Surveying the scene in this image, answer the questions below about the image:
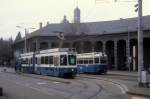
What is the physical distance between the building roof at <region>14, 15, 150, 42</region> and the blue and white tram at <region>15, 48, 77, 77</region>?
135ft

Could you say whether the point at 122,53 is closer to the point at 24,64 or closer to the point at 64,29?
the point at 64,29

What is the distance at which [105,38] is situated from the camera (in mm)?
103375

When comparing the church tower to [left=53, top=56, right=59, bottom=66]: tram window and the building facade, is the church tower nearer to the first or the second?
the building facade

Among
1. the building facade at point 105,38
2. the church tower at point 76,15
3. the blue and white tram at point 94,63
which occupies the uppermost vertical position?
the church tower at point 76,15

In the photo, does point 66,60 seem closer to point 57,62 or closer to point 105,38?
point 57,62

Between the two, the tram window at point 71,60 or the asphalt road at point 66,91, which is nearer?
the asphalt road at point 66,91

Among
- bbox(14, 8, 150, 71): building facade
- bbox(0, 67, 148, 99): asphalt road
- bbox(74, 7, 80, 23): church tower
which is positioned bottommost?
bbox(0, 67, 148, 99): asphalt road

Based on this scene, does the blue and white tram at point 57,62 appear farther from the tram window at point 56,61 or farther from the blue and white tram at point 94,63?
the blue and white tram at point 94,63

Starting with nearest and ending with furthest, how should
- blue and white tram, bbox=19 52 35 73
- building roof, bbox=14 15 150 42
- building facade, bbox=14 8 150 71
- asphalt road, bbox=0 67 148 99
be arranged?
asphalt road, bbox=0 67 148 99 < blue and white tram, bbox=19 52 35 73 < building facade, bbox=14 8 150 71 < building roof, bbox=14 15 150 42

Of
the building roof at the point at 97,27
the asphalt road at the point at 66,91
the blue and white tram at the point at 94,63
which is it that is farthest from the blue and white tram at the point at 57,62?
the building roof at the point at 97,27

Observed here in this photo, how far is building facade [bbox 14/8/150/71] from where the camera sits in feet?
314

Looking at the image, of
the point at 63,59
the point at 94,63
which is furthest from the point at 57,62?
the point at 94,63

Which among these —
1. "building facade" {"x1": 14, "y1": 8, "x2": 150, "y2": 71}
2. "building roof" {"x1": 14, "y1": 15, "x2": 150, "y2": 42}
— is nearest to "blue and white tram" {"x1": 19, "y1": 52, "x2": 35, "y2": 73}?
"building facade" {"x1": 14, "y1": 8, "x2": 150, "y2": 71}

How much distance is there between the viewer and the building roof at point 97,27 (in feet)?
326
